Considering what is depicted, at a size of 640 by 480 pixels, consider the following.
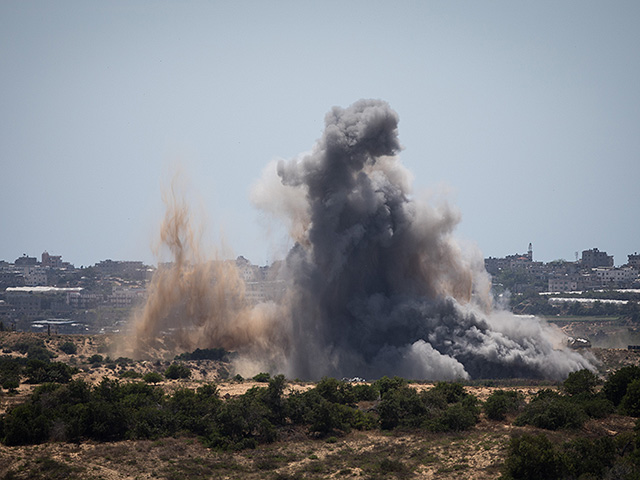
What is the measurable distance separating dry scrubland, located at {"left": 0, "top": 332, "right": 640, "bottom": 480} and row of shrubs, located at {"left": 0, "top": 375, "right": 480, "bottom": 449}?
26.8 inches

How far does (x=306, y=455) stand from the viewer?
131ft

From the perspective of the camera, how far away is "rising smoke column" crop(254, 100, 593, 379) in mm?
69125

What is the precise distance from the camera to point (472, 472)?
35594 millimetres

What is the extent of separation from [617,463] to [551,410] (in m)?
7.97

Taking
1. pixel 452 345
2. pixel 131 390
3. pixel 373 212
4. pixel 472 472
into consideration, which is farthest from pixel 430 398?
pixel 373 212

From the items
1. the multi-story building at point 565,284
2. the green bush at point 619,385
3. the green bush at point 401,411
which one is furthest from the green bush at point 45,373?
the multi-story building at point 565,284

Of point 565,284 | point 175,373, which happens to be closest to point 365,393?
point 175,373

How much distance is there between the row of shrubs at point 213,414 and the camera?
133 ft

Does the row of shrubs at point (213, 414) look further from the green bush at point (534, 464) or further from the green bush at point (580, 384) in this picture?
the green bush at point (534, 464)

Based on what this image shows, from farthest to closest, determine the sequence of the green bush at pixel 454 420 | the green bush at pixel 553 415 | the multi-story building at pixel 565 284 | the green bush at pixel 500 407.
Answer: the multi-story building at pixel 565 284, the green bush at pixel 500 407, the green bush at pixel 454 420, the green bush at pixel 553 415

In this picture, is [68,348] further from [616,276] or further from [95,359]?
[616,276]

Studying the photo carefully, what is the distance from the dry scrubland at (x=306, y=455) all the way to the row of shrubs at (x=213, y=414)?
0.68m

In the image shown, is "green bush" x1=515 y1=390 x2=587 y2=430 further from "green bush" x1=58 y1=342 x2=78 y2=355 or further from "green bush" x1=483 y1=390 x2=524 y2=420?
"green bush" x1=58 y1=342 x2=78 y2=355

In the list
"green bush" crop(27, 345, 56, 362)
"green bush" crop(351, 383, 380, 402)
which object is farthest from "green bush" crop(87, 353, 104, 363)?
"green bush" crop(351, 383, 380, 402)
